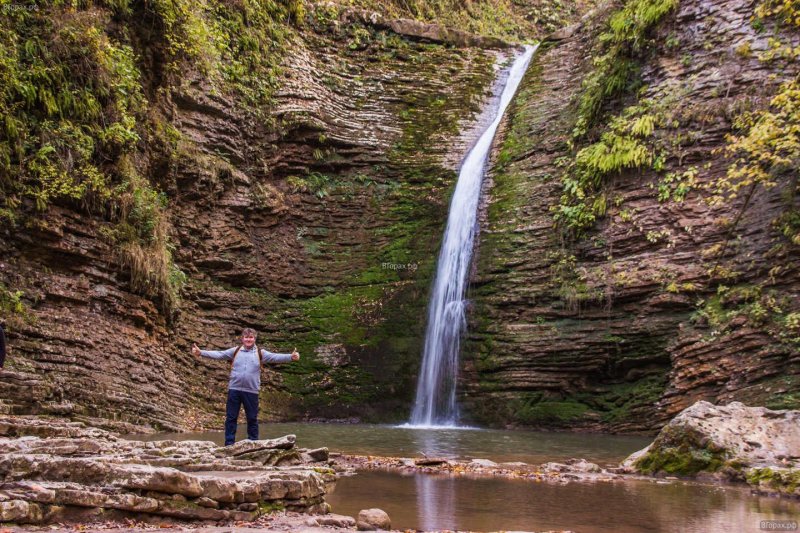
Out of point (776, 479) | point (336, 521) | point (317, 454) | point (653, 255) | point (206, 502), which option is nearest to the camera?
A: point (206, 502)

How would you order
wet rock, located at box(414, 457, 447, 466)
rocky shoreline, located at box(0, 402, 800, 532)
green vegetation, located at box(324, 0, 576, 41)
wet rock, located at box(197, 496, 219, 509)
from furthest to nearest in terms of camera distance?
green vegetation, located at box(324, 0, 576, 41), wet rock, located at box(414, 457, 447, 466), wet rock, located at box(197, 496, 219, 509), rocky shoreline, located at box(0, 402, 800, 532)

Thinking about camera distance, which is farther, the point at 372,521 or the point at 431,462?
the point at 431,462

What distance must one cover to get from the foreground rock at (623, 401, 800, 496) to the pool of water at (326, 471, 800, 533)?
61 centimetres

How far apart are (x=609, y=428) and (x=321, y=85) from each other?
12388mm

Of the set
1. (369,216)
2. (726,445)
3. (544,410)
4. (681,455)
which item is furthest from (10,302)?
(369,216)

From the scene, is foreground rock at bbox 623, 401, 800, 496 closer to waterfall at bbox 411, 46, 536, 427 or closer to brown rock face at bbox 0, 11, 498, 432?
waterfall at bbox 411, 46, 536, 427

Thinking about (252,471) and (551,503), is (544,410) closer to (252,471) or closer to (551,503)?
(551,503)

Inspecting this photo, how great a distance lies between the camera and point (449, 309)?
636 inches

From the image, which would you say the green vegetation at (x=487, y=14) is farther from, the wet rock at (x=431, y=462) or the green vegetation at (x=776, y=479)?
the green vegetation at (x=776, y=479)

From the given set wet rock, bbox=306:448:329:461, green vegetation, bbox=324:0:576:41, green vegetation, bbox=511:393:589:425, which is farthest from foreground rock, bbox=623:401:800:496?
green vegetation, bbox=324:0:576:41

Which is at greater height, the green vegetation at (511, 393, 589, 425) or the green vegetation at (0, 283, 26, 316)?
the green vegetation at (0, 283, 26, 316)

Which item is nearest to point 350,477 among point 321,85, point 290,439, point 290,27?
point 290,439

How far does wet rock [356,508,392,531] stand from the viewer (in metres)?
4.51

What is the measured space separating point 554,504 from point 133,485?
3.42 meters
